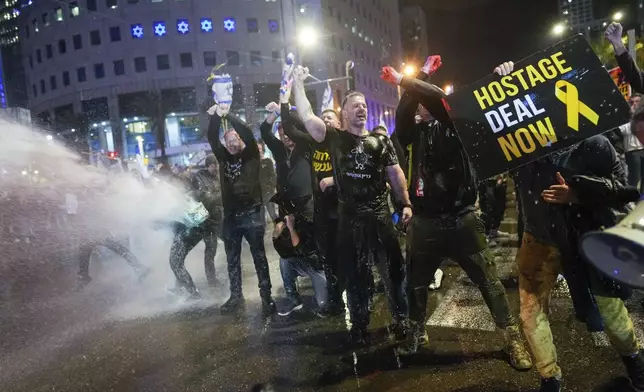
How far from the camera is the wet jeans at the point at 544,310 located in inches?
109

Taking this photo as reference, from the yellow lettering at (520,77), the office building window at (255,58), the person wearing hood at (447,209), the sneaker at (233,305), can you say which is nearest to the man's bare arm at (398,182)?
the person wearing hood at (447,209)

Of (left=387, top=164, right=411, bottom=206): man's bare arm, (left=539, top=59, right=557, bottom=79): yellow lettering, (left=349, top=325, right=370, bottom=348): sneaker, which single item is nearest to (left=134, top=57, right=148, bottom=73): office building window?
(left=387, top=164, right=411, bottom=206): man's bare arm

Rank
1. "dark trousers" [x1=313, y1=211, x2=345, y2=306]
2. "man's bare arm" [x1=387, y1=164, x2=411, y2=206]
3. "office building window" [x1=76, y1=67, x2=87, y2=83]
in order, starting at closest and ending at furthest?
1. "man's bare arm" [x1=387, y1=164, x2=411, y2=206]
2. "dark trousers" [x1=313, y1=211, x2=345, y2=306]
3. "office building window" [x1=76, y1=67, x2=87, y2=83]

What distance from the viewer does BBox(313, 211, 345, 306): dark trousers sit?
14.2 feet

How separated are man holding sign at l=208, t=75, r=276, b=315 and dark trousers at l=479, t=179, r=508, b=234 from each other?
165 inches

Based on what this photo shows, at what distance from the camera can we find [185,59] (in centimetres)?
5384

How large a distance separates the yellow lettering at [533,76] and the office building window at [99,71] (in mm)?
59505

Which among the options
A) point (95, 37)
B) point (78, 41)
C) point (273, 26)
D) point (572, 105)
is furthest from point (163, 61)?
point (572, 105)

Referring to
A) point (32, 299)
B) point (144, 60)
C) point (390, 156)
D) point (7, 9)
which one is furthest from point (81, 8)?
point (390, 156)

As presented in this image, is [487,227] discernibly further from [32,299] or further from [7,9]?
[7,9]

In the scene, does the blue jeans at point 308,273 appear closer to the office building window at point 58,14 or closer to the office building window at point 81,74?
the office building window at point 81,74

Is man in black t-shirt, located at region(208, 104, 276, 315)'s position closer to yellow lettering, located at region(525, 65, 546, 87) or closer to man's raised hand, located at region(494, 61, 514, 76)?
man's raised hand, located at region(494, 61, 514, 76)

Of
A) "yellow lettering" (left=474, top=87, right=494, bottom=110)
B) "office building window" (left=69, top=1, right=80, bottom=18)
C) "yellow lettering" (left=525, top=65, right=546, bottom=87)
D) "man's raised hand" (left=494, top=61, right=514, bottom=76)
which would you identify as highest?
"office building window" (left=69, top=1, right=80, bottom=18)

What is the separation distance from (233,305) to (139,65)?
54.8m
